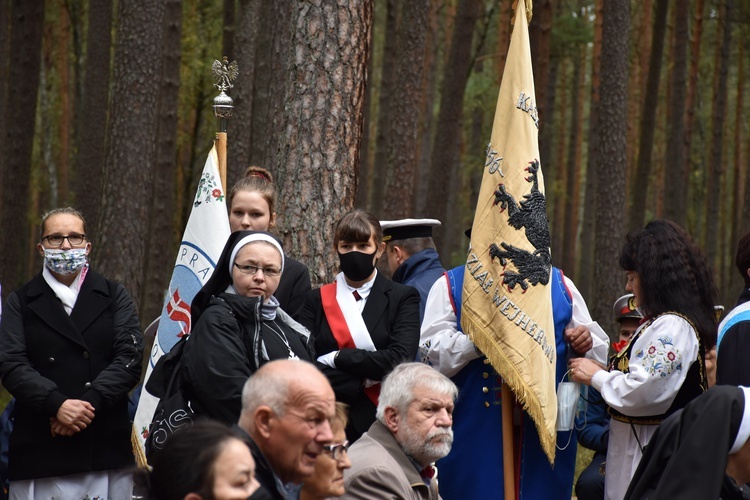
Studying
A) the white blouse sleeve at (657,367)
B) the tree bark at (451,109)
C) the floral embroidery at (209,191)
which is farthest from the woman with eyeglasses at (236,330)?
the tree bark at (451,109)

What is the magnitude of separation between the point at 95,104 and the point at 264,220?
998 centimetres

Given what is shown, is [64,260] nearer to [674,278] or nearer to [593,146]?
[674,278]

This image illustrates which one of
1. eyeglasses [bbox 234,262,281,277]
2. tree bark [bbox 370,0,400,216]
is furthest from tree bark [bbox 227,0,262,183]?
eyeglasses [bbox 234,262,281,277]

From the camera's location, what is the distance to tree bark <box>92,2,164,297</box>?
10.8 m

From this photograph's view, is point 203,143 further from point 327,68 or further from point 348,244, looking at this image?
point 348,244

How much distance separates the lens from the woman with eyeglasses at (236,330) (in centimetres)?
447

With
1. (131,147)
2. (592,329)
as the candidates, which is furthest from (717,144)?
(592,329)

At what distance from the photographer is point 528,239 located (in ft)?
19.0

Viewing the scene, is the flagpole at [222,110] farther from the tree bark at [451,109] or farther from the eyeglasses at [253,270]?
the tree bark at [451,109]

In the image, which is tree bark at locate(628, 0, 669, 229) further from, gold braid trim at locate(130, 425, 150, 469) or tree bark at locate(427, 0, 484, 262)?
gold braid trim at locate(130, 425, 150, 469)

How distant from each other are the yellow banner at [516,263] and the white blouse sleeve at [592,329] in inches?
10.4

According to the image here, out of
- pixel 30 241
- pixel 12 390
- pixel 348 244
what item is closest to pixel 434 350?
pixel 348 244

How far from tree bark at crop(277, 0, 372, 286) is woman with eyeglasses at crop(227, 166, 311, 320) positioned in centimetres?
98

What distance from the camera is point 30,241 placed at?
2725 cm
